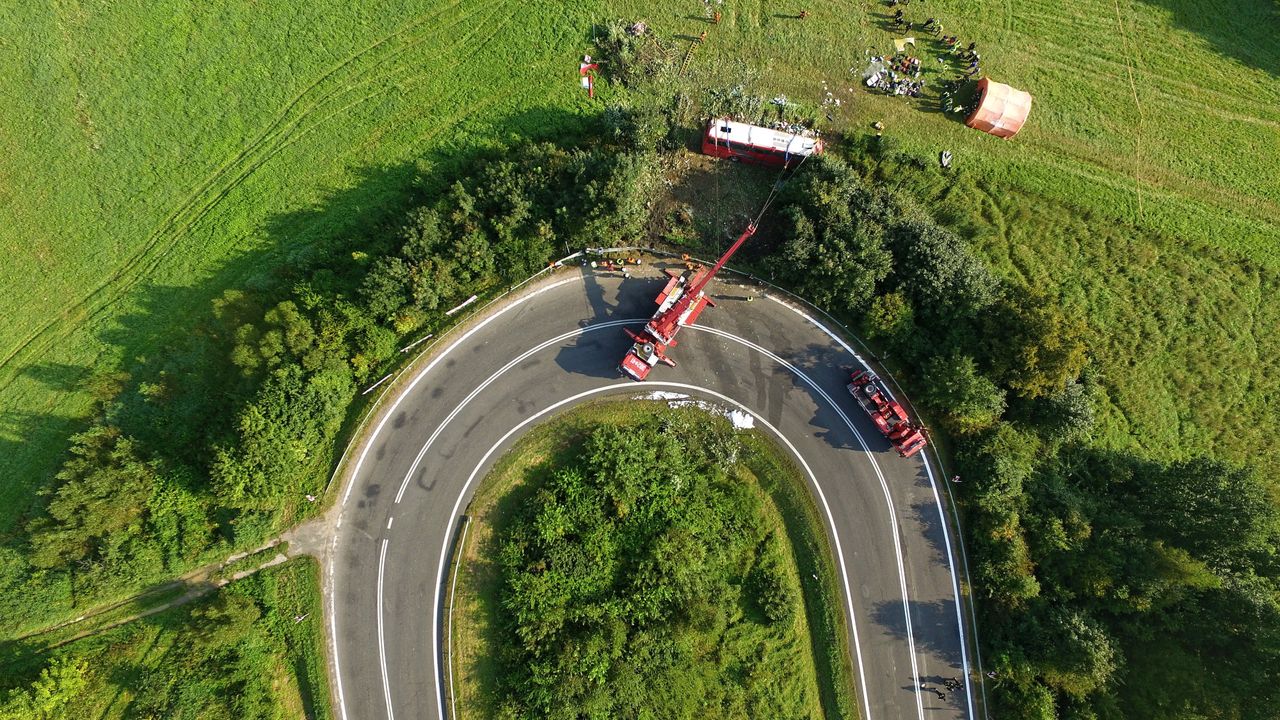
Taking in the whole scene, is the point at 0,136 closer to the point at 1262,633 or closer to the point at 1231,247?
the point at 1262,633

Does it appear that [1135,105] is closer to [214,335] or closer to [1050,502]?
[1050,502]

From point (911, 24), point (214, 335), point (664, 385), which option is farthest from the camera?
point (911, 24)

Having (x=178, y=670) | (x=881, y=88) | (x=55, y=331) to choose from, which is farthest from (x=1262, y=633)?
(x=55, y=331)

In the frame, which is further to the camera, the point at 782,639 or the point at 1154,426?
the point at 1154,426

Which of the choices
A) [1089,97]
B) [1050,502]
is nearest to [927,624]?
[1050,502]

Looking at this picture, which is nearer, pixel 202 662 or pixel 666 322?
pixel 202 662

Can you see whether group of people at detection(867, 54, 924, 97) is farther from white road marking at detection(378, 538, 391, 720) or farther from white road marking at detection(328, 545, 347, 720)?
white road marking at detection(328, 545, 347, 720)
